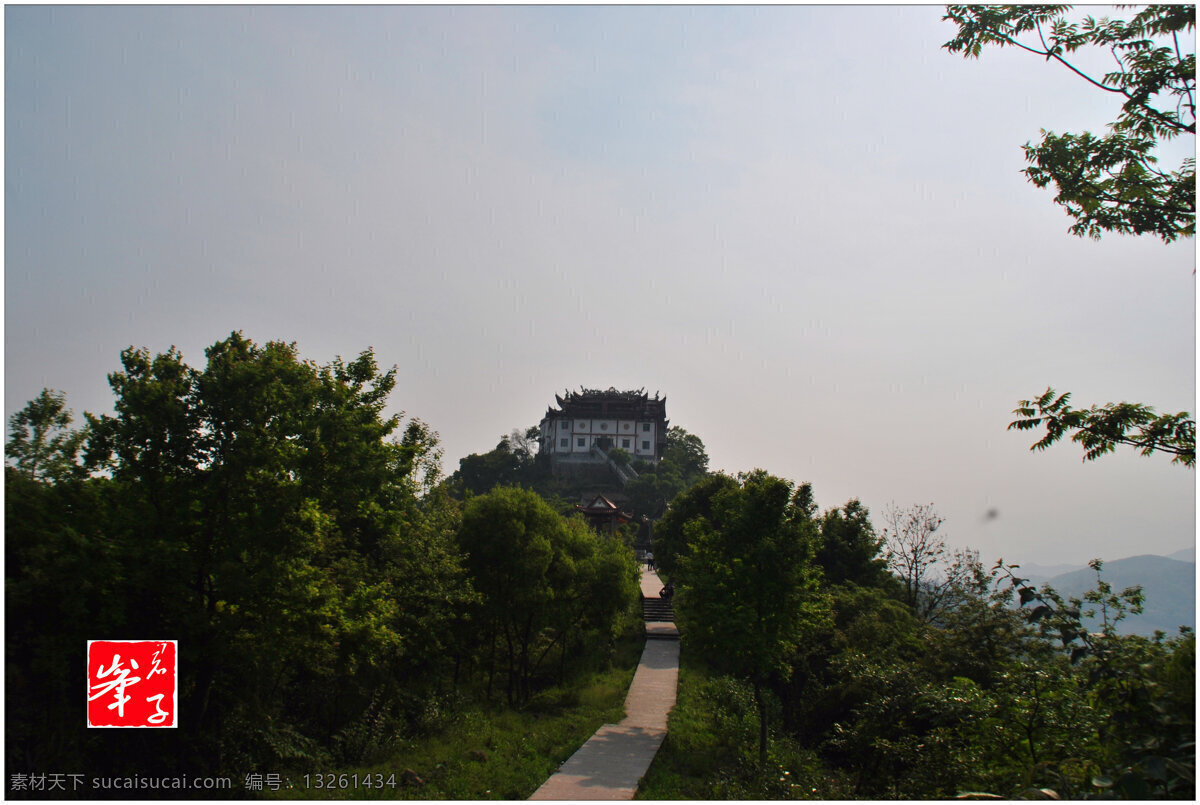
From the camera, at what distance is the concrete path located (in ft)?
30.5

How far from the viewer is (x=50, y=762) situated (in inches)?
294

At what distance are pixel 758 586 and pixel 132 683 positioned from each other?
8.52 metres

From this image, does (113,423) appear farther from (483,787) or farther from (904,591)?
(904,591)

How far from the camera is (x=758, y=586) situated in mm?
11680

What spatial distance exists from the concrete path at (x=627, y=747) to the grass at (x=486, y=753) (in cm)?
25

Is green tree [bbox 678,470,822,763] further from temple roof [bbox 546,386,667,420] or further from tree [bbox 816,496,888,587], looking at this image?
temple roof [bbox 546,386,667,420]

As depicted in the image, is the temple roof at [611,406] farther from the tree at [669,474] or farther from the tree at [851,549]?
the tree at [851,549]

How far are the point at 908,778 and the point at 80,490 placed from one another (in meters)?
10.1

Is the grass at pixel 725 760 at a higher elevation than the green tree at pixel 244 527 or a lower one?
lower

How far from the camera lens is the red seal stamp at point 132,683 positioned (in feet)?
24.6

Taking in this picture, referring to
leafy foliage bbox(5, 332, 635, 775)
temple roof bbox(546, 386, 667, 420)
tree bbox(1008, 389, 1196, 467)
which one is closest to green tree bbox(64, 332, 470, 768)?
leafy foliage bbox(5, 332, 635, 775)

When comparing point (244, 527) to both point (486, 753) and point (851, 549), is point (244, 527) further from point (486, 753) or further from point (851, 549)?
point (851, 549)

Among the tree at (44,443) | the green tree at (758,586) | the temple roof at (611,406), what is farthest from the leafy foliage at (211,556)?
the temple roof at (611,406)

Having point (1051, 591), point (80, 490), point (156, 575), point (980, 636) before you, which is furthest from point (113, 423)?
point (980, 636)
